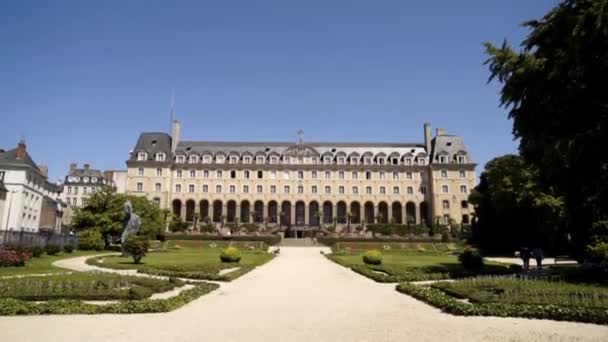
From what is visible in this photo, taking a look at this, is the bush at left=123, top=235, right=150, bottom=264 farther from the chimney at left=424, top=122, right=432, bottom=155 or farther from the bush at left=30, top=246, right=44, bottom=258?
the chimney at left=424, top=122, right=432, bottom=155

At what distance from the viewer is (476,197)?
165 ft

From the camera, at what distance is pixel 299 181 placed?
75812 millimetres

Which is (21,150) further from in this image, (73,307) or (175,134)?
(73,307)

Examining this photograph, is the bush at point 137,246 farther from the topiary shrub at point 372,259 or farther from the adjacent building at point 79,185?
the adjacent building at point 79,185

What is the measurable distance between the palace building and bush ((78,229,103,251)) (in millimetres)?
32463

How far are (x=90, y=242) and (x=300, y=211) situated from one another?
42420 mm

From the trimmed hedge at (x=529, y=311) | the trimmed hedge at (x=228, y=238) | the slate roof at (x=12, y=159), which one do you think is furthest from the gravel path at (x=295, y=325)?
the slate roof at (x=12, y=159)

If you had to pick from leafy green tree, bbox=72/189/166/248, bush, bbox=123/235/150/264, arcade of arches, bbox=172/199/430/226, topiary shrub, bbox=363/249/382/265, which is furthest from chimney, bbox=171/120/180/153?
topiary shrub, bbox=363/249/382/265

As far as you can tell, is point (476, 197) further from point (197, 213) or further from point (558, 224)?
point (197, 213)

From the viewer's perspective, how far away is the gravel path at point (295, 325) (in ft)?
25.5

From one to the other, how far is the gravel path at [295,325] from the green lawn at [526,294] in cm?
143

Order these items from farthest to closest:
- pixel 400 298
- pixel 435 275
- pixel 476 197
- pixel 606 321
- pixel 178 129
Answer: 1. pixel 178 129
2. pixel 476 197
3. pixel 435 275
4. pixel 400 298
5. pixel 606 321

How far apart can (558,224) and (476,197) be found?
19532 millimetres

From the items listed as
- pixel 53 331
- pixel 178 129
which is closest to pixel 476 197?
pixel 53 331
